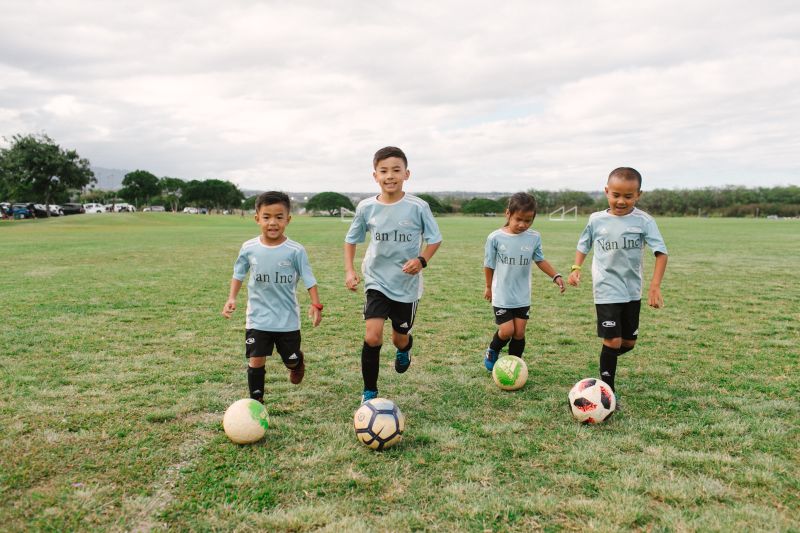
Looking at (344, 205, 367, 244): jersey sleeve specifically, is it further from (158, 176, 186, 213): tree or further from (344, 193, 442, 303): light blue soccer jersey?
(158, 176, 186, 213): tree

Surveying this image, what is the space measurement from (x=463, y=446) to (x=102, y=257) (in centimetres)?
1790

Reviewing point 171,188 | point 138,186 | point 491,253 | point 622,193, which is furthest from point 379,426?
point 171,188

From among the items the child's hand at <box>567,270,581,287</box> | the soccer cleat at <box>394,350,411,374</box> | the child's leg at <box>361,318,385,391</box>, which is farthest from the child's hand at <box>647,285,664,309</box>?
the child's leg at <box>361,318,385,391</box>

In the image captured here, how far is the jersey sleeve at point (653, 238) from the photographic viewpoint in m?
5.12

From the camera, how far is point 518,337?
5988 mm

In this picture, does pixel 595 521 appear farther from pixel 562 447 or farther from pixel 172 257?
pixel 172 257

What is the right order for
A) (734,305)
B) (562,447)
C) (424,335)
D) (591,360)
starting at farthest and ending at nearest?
(734,305), (424,335), (591,360), (562,447)

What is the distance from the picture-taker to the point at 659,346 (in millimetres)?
7254

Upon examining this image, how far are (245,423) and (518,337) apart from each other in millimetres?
3103

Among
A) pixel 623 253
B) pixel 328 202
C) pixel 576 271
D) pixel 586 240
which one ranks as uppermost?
pixel 328 202

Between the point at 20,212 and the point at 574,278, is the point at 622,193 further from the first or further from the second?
the point at 20,212

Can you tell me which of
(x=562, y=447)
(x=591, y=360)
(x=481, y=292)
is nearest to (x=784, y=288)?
(x=481, y=292)

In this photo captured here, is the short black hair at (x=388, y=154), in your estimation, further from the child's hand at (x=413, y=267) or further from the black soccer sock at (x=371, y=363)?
the black soccer sock at (x=371, y=363)

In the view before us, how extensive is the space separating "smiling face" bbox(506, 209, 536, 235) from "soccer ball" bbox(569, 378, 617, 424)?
1.89 meters
